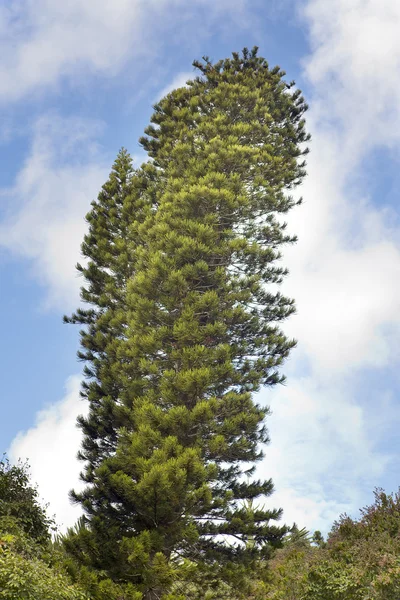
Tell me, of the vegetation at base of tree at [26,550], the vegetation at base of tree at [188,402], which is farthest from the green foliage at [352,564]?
the vegetation at base of tree at [26,550]

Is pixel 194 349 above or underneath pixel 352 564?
above

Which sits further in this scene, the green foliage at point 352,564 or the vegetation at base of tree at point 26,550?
the green foliage at point 352,564

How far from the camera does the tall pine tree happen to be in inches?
399

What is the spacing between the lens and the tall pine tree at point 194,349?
10133mm

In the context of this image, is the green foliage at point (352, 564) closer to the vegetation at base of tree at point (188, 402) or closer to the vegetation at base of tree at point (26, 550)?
the vegetation at base of tree at point (188, 402)

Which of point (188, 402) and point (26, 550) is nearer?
point (26, 550)

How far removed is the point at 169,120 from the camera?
50.4 feet

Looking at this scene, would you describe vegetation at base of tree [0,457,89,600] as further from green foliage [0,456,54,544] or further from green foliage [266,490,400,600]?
green foliage [266,490,400,600]

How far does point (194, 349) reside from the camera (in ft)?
36.7

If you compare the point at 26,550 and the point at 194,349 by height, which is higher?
the point at 194,349

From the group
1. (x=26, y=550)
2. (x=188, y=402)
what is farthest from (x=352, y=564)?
(x=26, y=550)

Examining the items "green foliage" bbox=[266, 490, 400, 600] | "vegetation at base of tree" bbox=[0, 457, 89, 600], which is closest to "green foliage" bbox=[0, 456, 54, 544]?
"vegetation at base of tree" bbox=[0, 457, 89, 600]

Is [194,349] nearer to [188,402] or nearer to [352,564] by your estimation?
[188,402]

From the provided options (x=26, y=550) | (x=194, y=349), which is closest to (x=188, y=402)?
(x=194, y=349)
